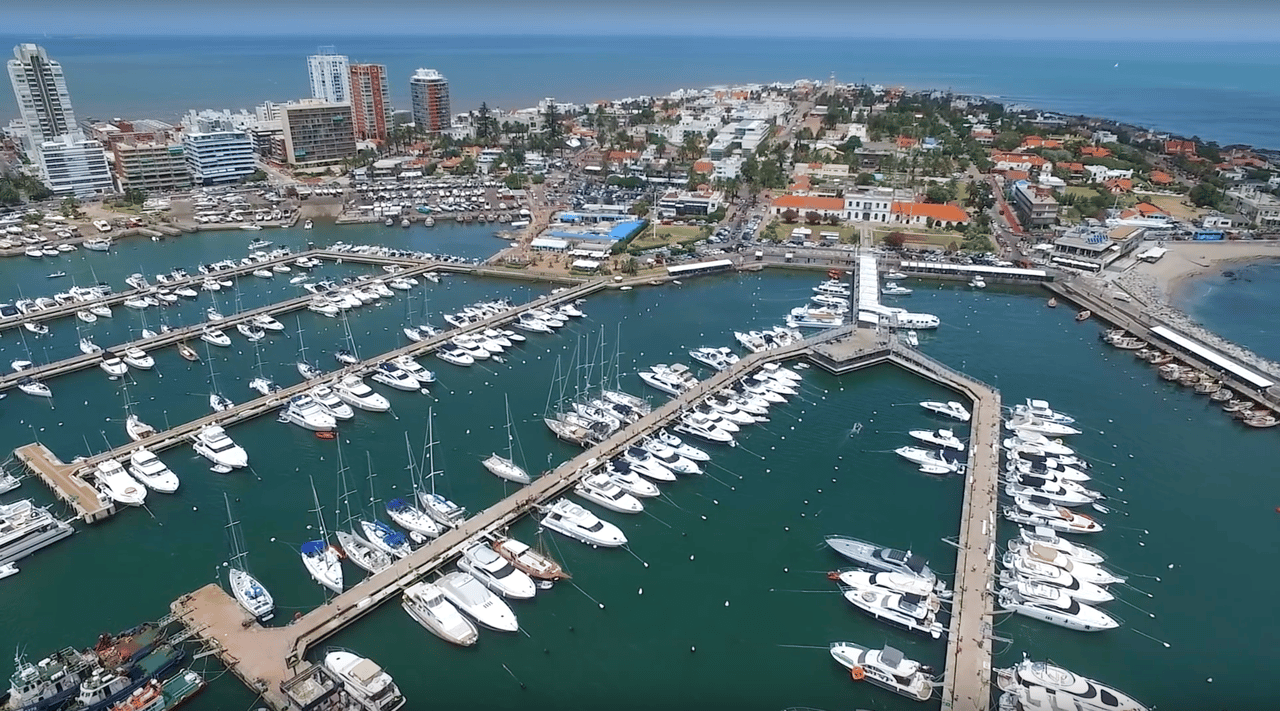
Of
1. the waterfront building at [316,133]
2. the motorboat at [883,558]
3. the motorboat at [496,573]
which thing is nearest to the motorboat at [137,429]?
the motorboat at [496,573]

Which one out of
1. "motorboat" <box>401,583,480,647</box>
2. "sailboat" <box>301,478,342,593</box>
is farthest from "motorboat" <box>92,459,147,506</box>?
"motorboat" <box>401,583,480,647</box>

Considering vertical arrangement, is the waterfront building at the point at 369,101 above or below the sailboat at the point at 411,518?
above

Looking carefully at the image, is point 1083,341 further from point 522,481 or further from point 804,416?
point 522,481

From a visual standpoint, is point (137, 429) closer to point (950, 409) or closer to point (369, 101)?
point (950, 409)

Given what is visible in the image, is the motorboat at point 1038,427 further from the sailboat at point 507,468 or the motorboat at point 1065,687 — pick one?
the sailboat at point 507,468

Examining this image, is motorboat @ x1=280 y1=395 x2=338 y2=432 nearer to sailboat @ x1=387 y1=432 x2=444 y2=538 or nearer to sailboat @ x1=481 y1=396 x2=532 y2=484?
sailboat @ x1=387 y1=432 x2=444 y2=538

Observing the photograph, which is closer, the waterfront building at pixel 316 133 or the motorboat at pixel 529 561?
the motorboat at pixel 529 561
